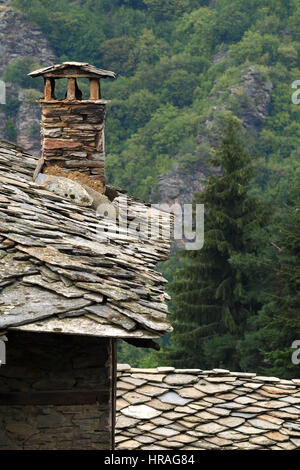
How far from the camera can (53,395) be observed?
265 inches

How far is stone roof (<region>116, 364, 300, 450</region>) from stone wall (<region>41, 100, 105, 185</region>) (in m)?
3.18

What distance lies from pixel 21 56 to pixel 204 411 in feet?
288

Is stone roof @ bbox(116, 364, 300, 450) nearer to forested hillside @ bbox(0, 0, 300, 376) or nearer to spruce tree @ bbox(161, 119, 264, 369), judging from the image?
spruce tree @ bbox(161, 119, 264, 369)

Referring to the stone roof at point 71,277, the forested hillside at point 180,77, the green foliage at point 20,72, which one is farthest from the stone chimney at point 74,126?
the green foliage at point 20,72

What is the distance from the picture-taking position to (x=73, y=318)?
5734mm

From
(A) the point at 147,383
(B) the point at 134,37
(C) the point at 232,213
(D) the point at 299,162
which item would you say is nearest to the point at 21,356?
(A) the point at 147,383

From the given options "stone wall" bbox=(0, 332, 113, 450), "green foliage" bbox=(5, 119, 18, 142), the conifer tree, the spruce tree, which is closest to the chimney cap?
"stone wall" bbox=(0, 332, 113, 450)

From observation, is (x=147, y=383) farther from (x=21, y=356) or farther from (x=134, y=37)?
(x=134, y=37)

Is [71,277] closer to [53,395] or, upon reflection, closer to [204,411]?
[53,395]

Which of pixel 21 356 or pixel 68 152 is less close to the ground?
pixel 68 152

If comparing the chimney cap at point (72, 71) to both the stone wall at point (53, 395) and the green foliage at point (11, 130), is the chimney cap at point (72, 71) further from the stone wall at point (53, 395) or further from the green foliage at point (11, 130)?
the green foliage at point (11, 130)

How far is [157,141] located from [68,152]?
3091 inches

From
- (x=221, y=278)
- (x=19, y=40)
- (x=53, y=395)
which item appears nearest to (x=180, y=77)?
(x=19, y=40)

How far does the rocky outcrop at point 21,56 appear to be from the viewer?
83.4m
